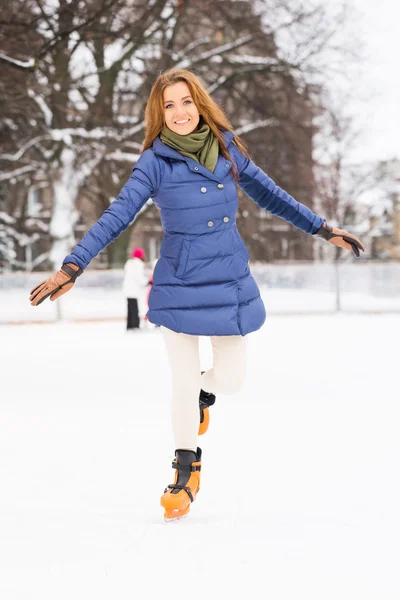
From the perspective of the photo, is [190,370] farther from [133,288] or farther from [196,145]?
[133,288]

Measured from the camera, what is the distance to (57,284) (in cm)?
347

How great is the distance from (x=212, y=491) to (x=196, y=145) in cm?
147

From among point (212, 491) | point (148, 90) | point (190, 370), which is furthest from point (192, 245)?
point (148, 90)

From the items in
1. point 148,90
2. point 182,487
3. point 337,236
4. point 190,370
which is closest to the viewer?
point 182,487

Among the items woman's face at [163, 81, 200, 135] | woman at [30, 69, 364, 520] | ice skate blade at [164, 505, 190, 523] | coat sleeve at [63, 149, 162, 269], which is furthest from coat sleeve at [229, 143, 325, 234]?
ice skate blade at [164, 505, 190, 523]

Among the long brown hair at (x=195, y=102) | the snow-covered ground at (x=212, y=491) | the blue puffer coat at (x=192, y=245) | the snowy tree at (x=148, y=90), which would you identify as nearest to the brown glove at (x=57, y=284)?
the blue puffer coat at (x=192, y=245)

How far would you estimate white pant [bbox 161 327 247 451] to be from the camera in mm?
3932

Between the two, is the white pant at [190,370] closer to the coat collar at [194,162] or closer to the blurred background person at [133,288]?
the coat collar at [194,162]

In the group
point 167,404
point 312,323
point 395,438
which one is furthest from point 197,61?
point 395,438

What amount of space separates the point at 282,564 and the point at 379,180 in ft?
152

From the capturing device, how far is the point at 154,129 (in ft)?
12.8

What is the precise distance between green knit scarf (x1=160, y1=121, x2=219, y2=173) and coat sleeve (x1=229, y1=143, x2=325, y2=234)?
0.53 feet

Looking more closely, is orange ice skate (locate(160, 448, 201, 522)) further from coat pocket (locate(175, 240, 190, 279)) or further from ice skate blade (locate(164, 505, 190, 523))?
coat pocket (locate(175, 240, 190, 279))

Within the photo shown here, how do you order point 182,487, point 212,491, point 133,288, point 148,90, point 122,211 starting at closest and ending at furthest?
point 122,211 → point 182,487 → point 212,491 → point 133,288 → point 148,90
